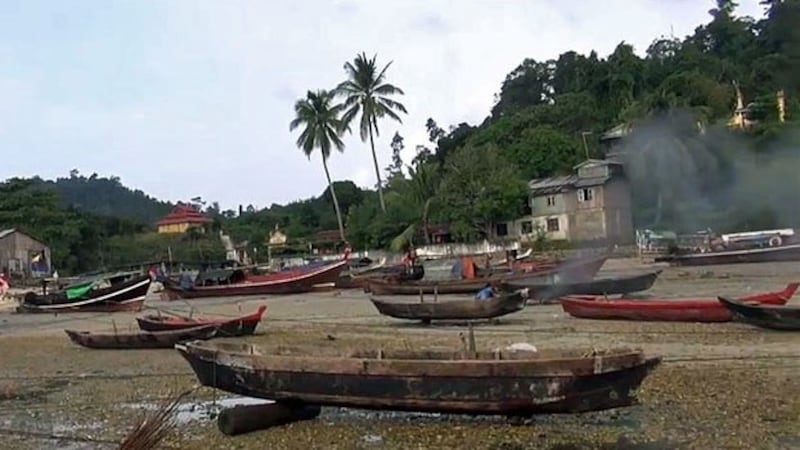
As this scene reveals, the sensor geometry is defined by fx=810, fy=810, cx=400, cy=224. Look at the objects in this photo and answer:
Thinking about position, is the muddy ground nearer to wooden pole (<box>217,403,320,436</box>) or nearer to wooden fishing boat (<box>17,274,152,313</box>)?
wooden pole (<box>217,403,320,436</box>)

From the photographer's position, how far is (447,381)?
28.7 ft

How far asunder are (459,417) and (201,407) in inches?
159

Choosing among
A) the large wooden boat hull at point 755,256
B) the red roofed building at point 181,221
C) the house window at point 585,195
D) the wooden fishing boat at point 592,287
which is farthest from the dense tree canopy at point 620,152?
the wooden fishing boat at point 592,287

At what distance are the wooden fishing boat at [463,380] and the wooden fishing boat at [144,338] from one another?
7414mm

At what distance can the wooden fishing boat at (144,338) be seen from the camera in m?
16.9

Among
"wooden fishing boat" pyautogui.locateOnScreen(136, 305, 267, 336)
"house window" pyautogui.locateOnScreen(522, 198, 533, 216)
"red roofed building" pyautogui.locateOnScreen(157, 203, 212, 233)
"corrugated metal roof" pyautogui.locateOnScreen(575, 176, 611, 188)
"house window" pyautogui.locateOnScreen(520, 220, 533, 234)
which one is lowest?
"wooden fishing boat" pyautogui.locateOnScreen(136, 305, 267, 336)

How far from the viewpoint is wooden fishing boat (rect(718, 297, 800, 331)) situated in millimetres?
15096

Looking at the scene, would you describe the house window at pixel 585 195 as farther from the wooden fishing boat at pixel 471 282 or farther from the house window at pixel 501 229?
the wooden fishing boat at pixel 471 282

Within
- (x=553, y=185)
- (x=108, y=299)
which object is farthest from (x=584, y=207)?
(x=108, y=299)

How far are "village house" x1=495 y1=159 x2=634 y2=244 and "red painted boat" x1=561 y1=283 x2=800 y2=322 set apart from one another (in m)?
38.6

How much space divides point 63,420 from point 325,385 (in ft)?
15.1

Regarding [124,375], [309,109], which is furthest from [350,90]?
[124,375]

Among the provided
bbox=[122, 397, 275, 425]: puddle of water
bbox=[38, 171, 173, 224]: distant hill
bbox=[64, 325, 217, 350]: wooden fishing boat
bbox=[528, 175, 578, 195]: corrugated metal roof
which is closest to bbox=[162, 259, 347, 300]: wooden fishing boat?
bbox=[64, 325, 217, 350]: wooden fishing boat

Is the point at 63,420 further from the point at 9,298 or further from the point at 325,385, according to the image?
the point at 9,298
